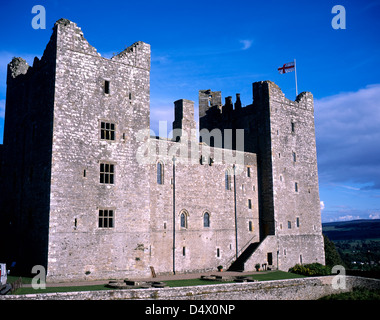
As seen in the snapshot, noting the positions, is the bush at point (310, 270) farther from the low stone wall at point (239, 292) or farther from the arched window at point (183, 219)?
the arched window at point (183, 219)

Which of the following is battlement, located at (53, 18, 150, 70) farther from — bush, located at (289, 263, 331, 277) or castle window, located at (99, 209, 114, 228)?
bush, located at (289, 263, 331, 277)

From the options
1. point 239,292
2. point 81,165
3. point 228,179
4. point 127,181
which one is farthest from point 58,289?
point 228,179

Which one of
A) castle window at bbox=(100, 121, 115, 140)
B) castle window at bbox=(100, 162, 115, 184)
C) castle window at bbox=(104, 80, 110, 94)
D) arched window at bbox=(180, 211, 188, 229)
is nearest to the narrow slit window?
arched window at bbox=(180, 211, 188, 229)

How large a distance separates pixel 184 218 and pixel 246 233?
7.42 metres

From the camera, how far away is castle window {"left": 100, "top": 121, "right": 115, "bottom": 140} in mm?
27975

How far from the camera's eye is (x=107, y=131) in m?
28.2

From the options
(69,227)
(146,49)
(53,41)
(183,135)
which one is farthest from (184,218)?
(53,41)

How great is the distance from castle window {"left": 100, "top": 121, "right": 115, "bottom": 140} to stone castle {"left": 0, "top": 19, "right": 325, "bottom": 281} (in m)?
0.10

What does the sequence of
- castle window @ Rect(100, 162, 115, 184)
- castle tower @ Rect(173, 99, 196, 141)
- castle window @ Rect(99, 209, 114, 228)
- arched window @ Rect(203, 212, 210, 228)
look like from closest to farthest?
castle window @ Rect(99, 209, 114, 228) < castle window @ Rect(100, 162, 115, 184) < arched window @ Rect(203, 212, 210, 228) < castle tower @ Rect(173, 99, 196, 141)

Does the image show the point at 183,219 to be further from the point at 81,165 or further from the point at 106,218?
the point at 81,165

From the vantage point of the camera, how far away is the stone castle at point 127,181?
26.0 meters

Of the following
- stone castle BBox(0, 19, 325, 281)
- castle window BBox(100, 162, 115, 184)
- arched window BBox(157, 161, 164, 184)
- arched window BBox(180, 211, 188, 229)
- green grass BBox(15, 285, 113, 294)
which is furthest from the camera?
arched window BBox(180, 211, 188, 229)

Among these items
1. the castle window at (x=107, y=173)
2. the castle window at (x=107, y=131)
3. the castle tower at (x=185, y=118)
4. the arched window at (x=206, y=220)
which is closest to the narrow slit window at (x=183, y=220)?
the arched window at (x=206, y=220)
